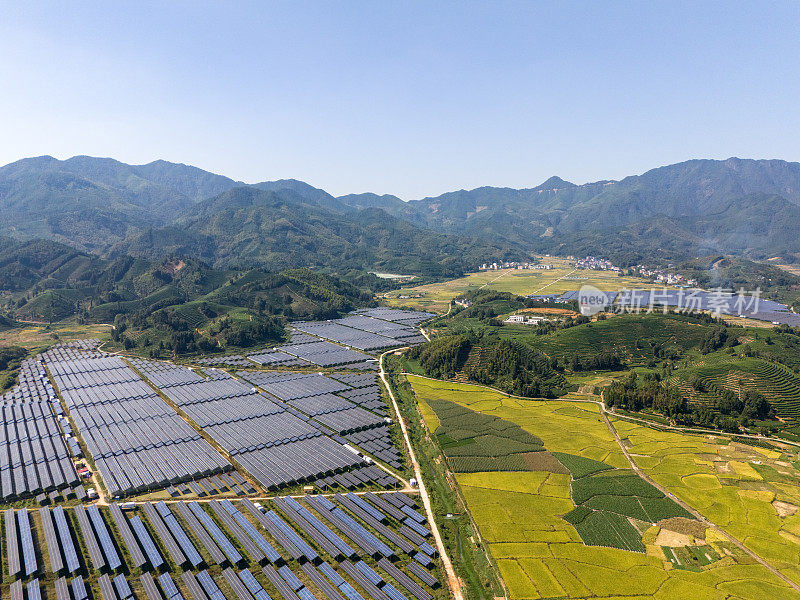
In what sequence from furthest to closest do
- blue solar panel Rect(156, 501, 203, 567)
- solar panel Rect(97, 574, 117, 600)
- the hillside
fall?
the hillside → blue solar panel Rect(156, 501, 203, 567) → solar panel Rect(97, 574, 117, 600)

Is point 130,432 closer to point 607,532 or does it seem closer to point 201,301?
point 607,532

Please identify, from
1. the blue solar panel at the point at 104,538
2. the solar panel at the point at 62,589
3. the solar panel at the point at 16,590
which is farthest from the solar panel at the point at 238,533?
the solar panel at the point at 16,590

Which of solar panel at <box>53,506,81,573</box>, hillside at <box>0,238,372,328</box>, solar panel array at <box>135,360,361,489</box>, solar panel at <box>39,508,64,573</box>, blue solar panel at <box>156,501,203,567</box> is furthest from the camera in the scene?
hillside at <box>0,238,372,328</box>

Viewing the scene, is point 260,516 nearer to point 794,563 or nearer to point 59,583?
point 59,583

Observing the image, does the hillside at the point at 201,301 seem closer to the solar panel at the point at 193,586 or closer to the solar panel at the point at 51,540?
the solar panel at the point at 51,540

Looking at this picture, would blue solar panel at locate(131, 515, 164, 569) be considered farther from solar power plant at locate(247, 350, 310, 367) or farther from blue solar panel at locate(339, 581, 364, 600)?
solar power plant at locate(247, 350, 310, 367)
